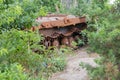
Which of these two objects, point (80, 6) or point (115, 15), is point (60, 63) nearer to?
point (115, 15)

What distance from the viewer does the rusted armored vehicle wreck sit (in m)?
10.2

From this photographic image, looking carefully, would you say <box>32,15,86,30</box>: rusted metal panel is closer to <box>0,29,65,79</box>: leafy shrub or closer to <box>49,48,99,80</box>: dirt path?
<box>49,48,99,80</box>: dirt path

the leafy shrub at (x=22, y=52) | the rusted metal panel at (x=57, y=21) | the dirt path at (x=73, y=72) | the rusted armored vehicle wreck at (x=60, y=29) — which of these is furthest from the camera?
the rusted armored vehicle wreck at (x=60, y=29)

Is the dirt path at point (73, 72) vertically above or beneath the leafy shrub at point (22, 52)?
beneath

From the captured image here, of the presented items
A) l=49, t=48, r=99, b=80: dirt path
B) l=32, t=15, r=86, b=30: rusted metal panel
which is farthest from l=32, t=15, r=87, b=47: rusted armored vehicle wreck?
l=49, t=48, r=99, b=80: dirt path

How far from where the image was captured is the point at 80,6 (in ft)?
43.1

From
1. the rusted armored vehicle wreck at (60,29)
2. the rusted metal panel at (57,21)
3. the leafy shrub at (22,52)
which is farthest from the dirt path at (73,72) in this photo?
the leafy shrub at (22,52)

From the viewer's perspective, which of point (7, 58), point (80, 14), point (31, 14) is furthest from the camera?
point (80, 14)

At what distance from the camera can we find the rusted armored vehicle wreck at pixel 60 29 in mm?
10156

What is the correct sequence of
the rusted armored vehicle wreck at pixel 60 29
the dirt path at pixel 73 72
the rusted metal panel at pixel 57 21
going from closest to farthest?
the dirt path at pixel 73 72 → the rusted metal panel at pixel 57 21 → the rusted armored vehicle wreck at pixel 60 29

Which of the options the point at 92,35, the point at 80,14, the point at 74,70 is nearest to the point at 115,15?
the point at 92,35

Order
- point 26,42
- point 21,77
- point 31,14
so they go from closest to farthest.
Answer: point 21,77 → point 26,42 → point 31,14

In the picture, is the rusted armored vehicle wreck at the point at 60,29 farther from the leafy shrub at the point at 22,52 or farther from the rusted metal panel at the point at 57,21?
the leafy shrub at the point at 22,52

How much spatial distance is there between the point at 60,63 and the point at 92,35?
3.12m
